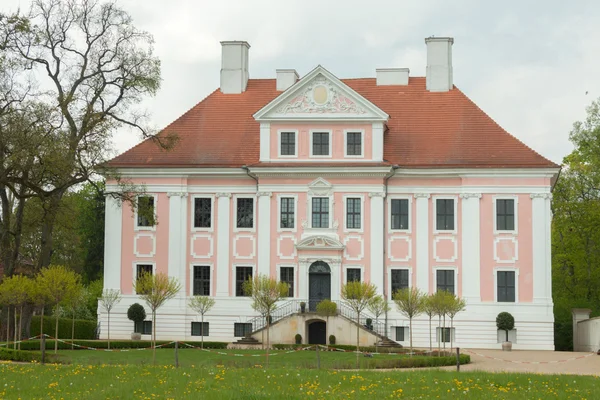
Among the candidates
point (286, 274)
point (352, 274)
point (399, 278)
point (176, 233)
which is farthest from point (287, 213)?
point (399, 278)

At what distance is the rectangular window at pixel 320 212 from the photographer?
150 feet

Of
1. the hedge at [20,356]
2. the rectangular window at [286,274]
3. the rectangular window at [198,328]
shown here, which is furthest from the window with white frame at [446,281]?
the hedge at [20,356]

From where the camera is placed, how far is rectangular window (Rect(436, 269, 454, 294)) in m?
45.3

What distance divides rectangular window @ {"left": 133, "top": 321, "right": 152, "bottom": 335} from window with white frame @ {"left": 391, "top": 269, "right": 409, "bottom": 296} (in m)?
11.0

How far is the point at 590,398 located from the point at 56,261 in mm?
48832

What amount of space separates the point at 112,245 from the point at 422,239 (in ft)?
45.6

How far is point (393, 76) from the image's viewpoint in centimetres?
5025

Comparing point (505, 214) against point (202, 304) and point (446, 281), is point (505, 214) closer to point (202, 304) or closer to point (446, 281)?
point (446, 281)

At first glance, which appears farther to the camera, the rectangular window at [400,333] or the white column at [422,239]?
the white column at [422,239]

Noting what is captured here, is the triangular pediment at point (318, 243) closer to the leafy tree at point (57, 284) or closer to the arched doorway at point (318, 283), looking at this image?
the arched doorway at point (318, 283)

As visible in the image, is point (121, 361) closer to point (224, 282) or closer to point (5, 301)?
point (5, 301)

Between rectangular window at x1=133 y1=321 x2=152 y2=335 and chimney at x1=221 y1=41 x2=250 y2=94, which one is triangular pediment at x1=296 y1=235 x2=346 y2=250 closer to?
rectangular window at x1=133 y1=321 x2=152 y2=335

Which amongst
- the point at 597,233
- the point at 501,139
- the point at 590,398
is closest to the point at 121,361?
the point at 590,398

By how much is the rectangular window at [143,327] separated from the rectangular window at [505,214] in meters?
16.0
